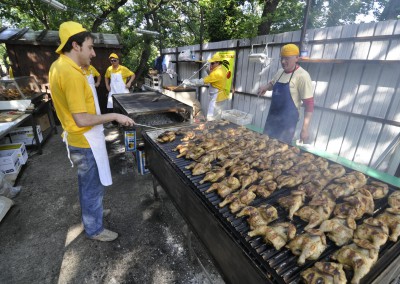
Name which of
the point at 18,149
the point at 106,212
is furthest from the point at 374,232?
the point at 18,149

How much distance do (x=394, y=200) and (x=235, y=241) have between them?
1.51 m

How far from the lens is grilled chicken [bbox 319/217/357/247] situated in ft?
5.17

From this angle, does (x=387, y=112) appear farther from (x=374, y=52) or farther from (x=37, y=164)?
(x=37, y=164)

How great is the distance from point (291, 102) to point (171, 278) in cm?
343

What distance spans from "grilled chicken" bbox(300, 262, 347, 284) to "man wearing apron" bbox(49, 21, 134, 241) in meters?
2.40

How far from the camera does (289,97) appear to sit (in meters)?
3.96

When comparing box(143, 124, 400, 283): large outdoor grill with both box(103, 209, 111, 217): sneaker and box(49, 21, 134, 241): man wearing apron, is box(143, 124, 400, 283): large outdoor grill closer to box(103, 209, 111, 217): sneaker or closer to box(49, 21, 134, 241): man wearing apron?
box(49, 21, 134, 241): man wearing apron

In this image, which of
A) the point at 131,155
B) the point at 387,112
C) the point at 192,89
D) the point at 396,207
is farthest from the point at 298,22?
the point at 396,207

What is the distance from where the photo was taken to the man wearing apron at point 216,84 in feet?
22.6

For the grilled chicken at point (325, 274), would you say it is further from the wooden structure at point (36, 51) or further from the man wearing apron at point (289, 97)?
the wooden structure at point (36, 51)

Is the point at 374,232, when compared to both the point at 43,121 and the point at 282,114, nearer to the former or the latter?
the point at 282,114

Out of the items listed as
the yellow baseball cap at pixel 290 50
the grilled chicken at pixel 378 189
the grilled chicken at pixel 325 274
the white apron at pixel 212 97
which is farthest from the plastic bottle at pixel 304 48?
the grilled chicken at pixel 325 274

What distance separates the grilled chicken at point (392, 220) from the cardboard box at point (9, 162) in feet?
20.5

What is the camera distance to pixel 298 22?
13344mm
